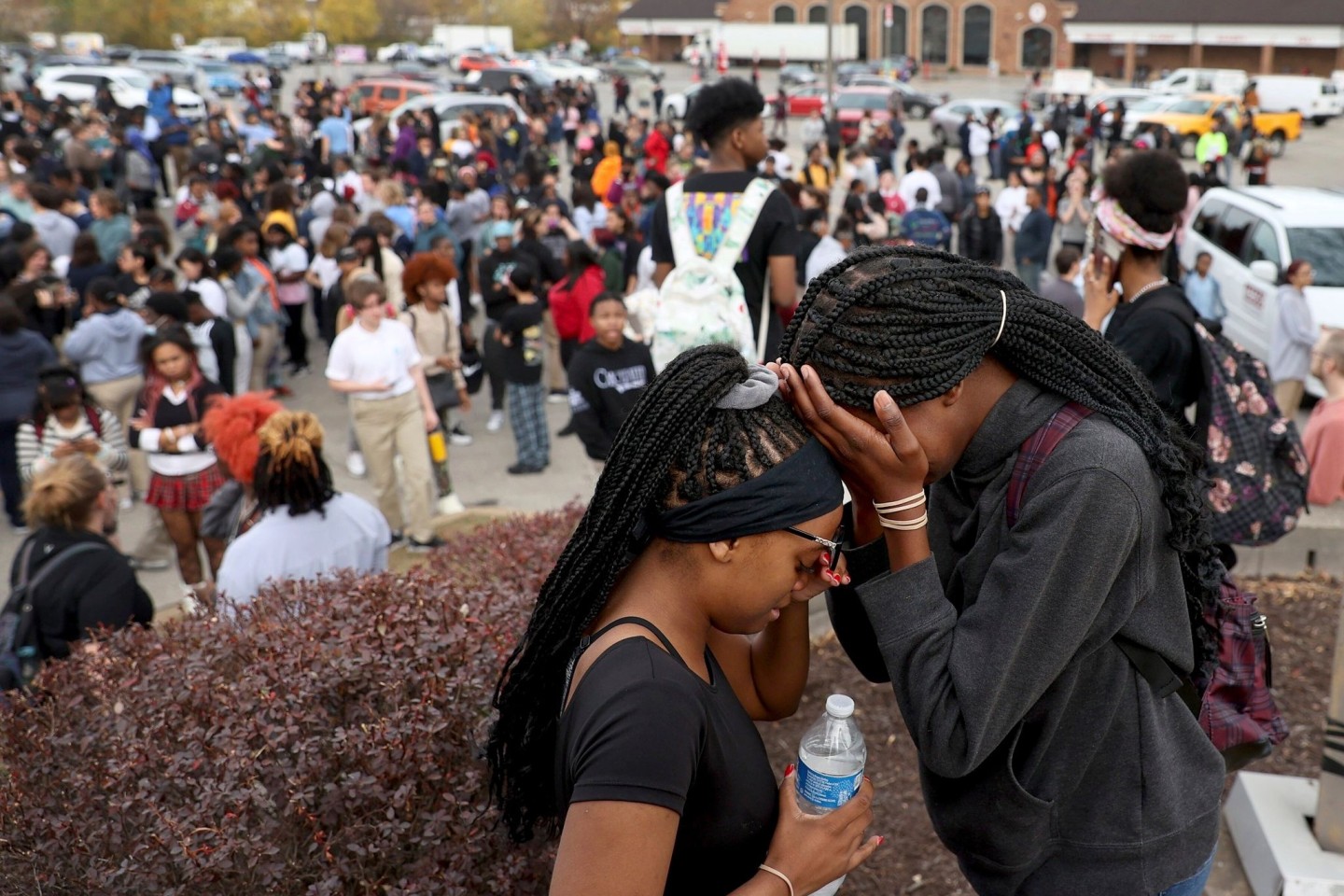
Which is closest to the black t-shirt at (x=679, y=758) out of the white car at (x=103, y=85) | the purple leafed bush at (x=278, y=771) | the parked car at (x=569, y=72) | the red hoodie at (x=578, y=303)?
the purple leafed bush at (x=278, y=771)

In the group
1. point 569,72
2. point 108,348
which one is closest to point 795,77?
point 569,72

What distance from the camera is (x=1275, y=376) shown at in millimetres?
9719

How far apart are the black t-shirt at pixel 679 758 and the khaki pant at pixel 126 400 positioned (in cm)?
766

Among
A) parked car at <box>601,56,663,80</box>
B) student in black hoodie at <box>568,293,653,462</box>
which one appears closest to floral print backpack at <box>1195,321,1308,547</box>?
student in black hoodie at <box>568,293,653,462</box>

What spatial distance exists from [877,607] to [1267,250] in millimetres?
11331

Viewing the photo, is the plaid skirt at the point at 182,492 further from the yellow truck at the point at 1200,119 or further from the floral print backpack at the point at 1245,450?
the yellow truck at the point at 1200,119

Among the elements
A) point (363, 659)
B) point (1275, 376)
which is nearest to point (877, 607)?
point (363, 659)

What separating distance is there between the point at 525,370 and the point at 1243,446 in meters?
5.91

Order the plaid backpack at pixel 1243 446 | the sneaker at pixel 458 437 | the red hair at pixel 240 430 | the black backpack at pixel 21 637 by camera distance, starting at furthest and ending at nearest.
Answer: the sneaker at pixel 458 437 < the red hair at pixel 240 430 < the black backpack at pixel 21 637 < the plaid backpack at pixel 1243 446

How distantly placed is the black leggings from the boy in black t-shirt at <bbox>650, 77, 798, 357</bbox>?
7.65 m

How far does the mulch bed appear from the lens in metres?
4.02

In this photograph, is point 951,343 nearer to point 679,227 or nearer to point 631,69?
point 679,227

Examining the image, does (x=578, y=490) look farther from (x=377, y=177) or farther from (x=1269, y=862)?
(x=377, y=177)

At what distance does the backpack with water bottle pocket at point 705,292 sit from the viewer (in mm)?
4539
